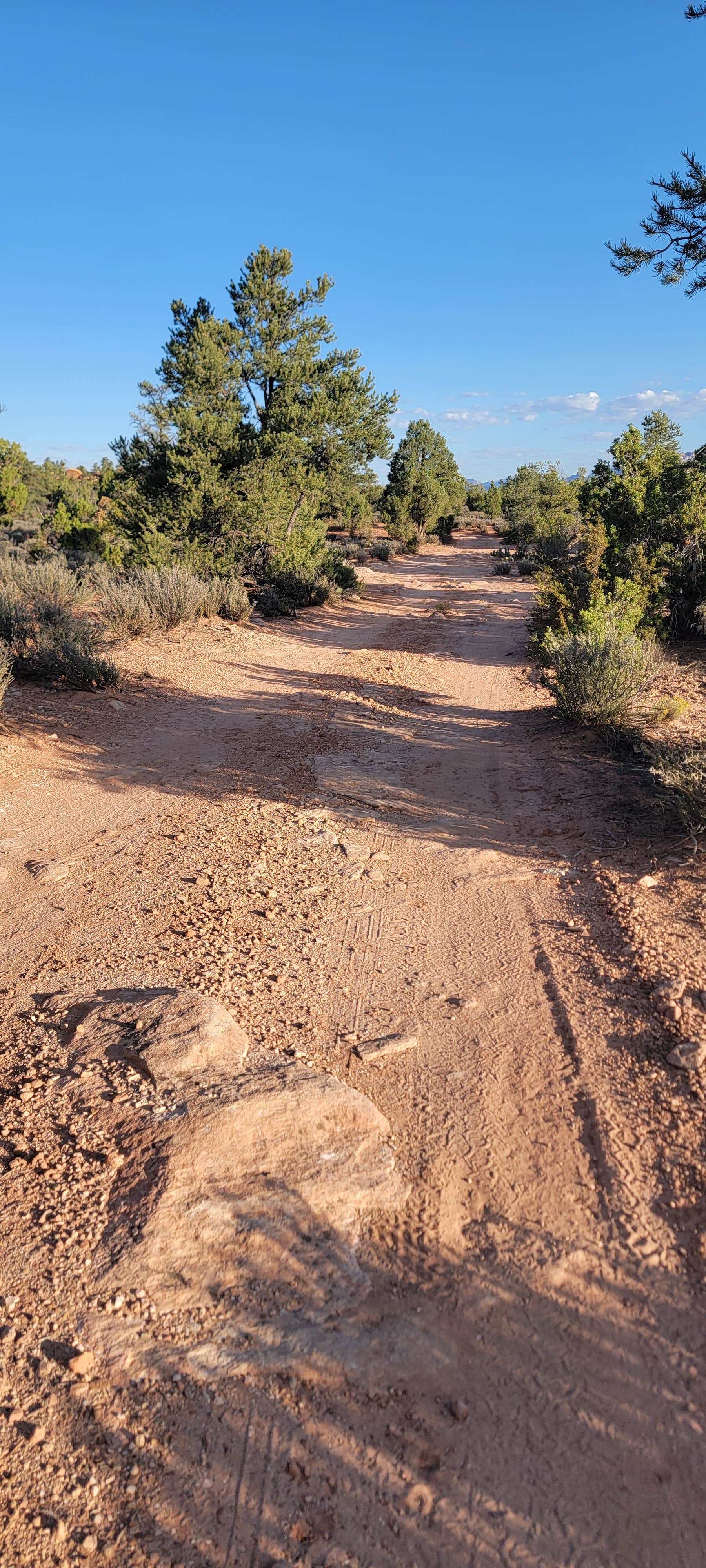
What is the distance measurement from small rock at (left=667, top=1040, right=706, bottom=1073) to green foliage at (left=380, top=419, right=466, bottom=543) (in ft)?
122

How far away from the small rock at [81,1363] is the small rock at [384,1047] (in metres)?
1.38

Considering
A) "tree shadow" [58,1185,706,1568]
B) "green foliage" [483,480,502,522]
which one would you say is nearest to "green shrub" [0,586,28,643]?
"tree shadow" [58,1185,706,1568]

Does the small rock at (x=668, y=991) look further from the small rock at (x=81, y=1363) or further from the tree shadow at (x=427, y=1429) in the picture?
the small rock at (x=81, y=1363)

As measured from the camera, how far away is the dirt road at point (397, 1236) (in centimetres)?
174

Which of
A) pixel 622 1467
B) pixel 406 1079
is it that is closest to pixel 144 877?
pixel 406 1079

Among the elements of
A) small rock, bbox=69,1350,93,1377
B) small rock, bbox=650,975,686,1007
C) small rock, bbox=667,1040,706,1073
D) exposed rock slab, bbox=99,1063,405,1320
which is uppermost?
small rock, bbox=650,975,686,1007

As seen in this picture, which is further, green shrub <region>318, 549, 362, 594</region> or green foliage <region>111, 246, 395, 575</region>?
green shrub <region>318, 549, 362, 594</region>

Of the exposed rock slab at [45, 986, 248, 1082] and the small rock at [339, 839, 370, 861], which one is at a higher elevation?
the small rock at [339, 839, 370, 861]

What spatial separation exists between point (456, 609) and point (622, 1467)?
57.6 ft

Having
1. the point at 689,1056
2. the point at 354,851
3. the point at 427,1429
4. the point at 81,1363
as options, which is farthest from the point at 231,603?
the point at 427,1429

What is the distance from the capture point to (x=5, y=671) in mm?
7691

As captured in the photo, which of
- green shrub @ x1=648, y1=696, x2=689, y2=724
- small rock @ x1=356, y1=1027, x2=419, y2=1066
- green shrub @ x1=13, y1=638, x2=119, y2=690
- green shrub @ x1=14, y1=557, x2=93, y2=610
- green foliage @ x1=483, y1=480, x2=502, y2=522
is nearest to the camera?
small rock @ x1=356, y1=1027, x2=419, y2=1066

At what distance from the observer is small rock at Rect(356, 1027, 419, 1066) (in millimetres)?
3145

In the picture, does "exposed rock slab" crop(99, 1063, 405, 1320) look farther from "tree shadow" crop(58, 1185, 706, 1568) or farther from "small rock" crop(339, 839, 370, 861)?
"small rock" crop(339, 839, 370, 861)
